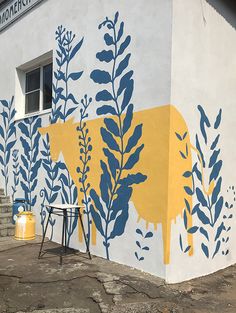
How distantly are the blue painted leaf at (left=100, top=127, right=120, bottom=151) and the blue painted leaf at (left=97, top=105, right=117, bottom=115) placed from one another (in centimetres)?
25

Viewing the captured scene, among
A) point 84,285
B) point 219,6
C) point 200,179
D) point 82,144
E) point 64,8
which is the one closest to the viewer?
point 84,285

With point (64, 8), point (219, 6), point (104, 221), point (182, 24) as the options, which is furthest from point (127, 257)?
point (64, 8)

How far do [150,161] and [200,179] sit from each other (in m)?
0.81

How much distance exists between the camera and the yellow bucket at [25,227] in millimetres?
6977

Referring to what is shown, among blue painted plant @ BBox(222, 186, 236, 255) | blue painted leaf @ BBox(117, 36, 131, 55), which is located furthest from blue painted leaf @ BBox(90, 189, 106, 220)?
blue painted leaf @ BBox(117, 36, 131, 55)

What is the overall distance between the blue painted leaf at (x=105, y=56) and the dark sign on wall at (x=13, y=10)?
2541mm

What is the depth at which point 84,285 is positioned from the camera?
14.9 ft

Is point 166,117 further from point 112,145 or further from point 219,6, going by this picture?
point 219,6

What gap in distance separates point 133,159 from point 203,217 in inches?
50.4

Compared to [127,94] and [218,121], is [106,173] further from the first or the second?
[218,121]

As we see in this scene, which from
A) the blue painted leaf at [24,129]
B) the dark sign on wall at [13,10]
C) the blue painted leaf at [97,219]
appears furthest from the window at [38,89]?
the blue painted leaf at [97,219]

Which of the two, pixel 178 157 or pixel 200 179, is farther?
pixel 200 179

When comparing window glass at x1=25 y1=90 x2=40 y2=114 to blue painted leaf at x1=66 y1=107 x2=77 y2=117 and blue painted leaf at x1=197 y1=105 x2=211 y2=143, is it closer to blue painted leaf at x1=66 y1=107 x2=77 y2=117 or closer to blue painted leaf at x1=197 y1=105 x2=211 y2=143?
blue painted leaf at x1=66 y1=107 x2=77 y2=117

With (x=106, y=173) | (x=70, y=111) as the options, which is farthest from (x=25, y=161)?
(x=106, y=173)
